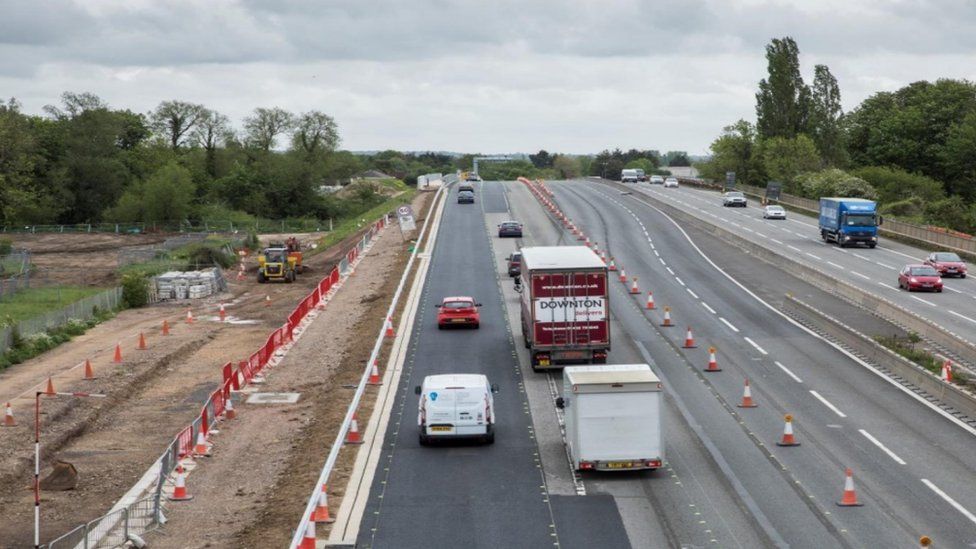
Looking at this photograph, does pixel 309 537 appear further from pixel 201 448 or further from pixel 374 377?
pixel 374 377

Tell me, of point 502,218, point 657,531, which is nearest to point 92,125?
point 502,218

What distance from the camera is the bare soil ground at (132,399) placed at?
29938 millimetres

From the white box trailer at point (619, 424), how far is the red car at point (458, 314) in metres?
21.5

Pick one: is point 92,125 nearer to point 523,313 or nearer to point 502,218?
point 502,218

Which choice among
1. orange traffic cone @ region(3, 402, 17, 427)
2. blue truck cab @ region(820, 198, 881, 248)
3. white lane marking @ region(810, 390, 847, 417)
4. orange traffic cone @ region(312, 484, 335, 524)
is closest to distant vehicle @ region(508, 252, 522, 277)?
blue truck cab @ region(820, 198, 881, 248)

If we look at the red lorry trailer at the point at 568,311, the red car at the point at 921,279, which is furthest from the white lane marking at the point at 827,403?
the red car at the point at 921,279

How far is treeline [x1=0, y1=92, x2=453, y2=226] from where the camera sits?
125m

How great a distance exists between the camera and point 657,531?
23.9 m

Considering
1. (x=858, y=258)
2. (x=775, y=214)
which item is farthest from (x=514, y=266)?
(x=775, y=214)

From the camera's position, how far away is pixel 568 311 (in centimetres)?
3916

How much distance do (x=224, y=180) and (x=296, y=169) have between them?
8.54 meters

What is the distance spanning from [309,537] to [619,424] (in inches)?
318

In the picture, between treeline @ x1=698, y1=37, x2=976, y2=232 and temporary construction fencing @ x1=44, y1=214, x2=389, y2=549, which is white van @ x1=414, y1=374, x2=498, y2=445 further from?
treeline @ x1=698, y1=37, x2=976, y2=232

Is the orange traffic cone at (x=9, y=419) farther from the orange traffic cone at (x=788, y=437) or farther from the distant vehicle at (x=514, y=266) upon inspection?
the distant vehicle at (x=514, y=266)
